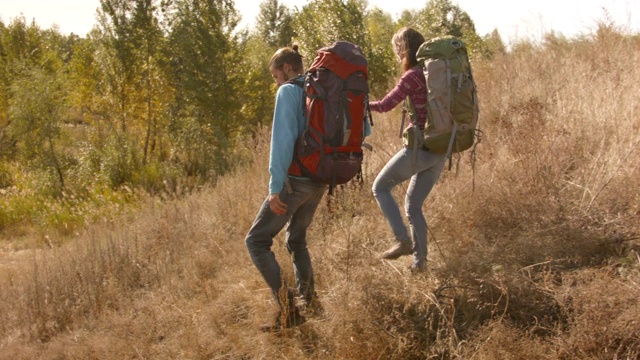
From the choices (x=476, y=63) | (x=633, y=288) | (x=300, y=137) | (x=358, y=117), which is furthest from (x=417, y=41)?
(x=476, y=63)

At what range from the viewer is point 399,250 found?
417 centimetres

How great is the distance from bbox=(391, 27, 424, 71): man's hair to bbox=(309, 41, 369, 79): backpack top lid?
1.74 feet

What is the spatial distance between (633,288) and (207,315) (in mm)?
2819

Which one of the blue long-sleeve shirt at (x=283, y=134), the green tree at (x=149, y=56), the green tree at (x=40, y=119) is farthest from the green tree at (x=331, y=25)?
the blue long-sleeve shirt at (x=283, y=134)

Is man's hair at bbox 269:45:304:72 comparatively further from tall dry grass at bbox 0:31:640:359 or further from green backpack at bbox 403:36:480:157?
tall dry grass at bbox 0:31:640:359

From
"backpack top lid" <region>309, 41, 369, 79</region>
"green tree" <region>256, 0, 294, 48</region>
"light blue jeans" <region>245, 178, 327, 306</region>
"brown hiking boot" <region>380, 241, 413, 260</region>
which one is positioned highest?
"green tree" <region>256, 0, 294, 48</region>

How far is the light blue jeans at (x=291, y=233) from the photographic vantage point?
138 inches

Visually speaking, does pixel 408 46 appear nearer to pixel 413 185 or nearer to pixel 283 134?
pixel 413 185

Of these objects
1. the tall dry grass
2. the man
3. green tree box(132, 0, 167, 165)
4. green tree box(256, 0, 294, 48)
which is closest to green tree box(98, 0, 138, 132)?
green tree box(132, 0, 167, 165)

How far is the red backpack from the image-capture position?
11.1 feet

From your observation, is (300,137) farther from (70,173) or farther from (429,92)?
(70,173)

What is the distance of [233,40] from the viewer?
18.5 metres

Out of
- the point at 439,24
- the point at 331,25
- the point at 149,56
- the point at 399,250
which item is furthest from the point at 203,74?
the point at 399,250

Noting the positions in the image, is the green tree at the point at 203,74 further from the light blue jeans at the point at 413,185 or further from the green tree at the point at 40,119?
the light blue jeans at the point at 413,185
